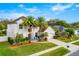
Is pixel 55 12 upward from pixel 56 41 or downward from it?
upward

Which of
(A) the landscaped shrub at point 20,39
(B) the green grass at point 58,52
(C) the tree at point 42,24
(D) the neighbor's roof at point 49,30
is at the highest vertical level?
(C) the tree at point 42,24

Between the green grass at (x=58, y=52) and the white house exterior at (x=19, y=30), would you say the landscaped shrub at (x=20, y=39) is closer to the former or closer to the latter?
the white house exterior at (x=19, y=30)

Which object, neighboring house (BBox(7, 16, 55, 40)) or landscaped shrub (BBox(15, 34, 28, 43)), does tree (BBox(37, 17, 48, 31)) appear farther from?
landscaped shrub (BBox(15, 34, 28, 43))

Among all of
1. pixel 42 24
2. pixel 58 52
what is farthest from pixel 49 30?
pixel 58 52

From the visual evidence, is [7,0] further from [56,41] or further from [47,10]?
[56,41]

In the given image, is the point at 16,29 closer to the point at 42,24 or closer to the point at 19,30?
the point at 19,30

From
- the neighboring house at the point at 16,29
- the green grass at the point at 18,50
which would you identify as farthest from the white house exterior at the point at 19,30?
the green grass at the point at 18,50

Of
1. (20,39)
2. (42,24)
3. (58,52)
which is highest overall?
(42,24)

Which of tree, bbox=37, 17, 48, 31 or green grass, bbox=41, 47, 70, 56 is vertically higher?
tree, bbox=37, 17, 48, 31

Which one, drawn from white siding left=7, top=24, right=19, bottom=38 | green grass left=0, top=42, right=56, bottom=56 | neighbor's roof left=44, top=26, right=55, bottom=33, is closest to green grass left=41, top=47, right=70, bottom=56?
green grass left=0, top=42, right=56, bottom=56

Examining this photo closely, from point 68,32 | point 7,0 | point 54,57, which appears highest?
point 7,0

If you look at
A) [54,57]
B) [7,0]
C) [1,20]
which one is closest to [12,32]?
[1,20]
